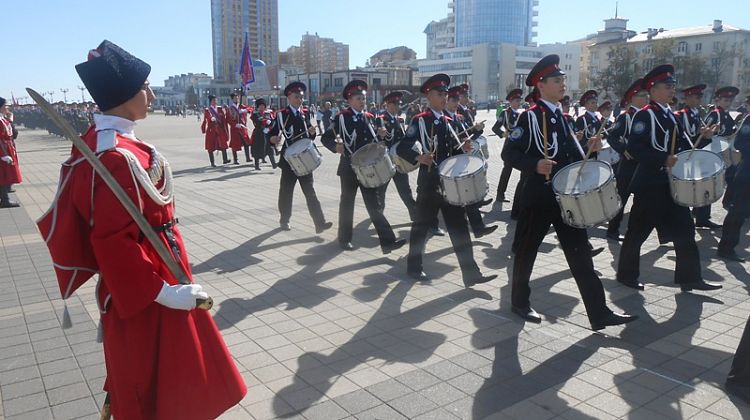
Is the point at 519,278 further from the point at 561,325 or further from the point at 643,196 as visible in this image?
the point at 643,196

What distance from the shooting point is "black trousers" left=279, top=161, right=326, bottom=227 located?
27.5ft

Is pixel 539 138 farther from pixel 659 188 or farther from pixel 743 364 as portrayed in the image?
pixel 743 364

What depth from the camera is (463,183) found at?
5734 mm

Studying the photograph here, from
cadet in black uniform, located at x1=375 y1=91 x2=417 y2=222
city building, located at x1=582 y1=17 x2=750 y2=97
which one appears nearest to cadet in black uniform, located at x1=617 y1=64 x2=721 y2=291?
cadet in black uniform, located at x1=375 y1=91 x2=417 y2=222

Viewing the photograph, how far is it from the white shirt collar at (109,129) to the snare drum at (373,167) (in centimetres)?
463

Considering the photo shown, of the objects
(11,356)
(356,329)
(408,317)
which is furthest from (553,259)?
(11,356)

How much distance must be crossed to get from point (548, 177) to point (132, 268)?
11.4 ft

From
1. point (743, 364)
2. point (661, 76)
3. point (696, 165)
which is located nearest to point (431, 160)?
point (661, 76)

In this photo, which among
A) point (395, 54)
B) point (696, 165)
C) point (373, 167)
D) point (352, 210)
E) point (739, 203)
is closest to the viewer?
point (696, 165)

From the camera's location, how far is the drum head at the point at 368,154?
7.15 metres

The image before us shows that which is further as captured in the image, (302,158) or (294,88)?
(294,88)

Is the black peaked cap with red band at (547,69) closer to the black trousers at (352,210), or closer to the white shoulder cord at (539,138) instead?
the white shoulder cord at (539,138)

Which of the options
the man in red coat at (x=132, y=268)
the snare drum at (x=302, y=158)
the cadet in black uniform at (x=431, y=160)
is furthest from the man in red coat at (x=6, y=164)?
the man in red coat at (x=132, y=268)

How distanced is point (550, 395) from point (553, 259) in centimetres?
356
